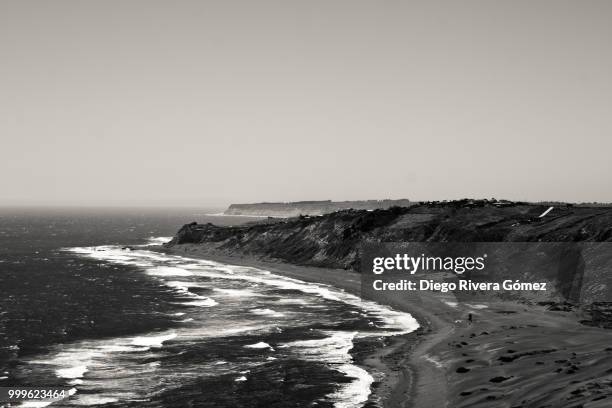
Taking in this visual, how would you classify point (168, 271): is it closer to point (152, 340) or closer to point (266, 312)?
point (266, 312)

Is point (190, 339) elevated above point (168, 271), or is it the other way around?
point (190, 339)

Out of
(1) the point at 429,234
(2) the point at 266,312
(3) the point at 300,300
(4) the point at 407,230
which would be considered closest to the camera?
(2) the point at 266,312

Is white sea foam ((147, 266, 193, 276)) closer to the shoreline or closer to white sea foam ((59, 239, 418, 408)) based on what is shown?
white sea foam ((59, 239, 418, 408))

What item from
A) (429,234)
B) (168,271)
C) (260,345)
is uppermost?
(429,234)

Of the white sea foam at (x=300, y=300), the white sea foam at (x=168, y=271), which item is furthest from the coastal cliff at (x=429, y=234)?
the white sea foam at (x=168, y=271)

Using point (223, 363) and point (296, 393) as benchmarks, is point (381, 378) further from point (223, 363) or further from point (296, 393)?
point (223, 363)

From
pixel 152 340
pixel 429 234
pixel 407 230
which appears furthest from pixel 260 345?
pixel 407 230

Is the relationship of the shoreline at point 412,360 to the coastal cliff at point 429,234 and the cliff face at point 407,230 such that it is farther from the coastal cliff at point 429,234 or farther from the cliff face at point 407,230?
the cliff face at point 407,230

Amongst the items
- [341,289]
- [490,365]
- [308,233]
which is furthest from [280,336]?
[308,233]

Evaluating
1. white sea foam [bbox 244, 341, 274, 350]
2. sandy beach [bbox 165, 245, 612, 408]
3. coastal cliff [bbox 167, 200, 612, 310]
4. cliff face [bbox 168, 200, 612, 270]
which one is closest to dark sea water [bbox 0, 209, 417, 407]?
white sea foam [bbox 244, 341, 274, 350]
